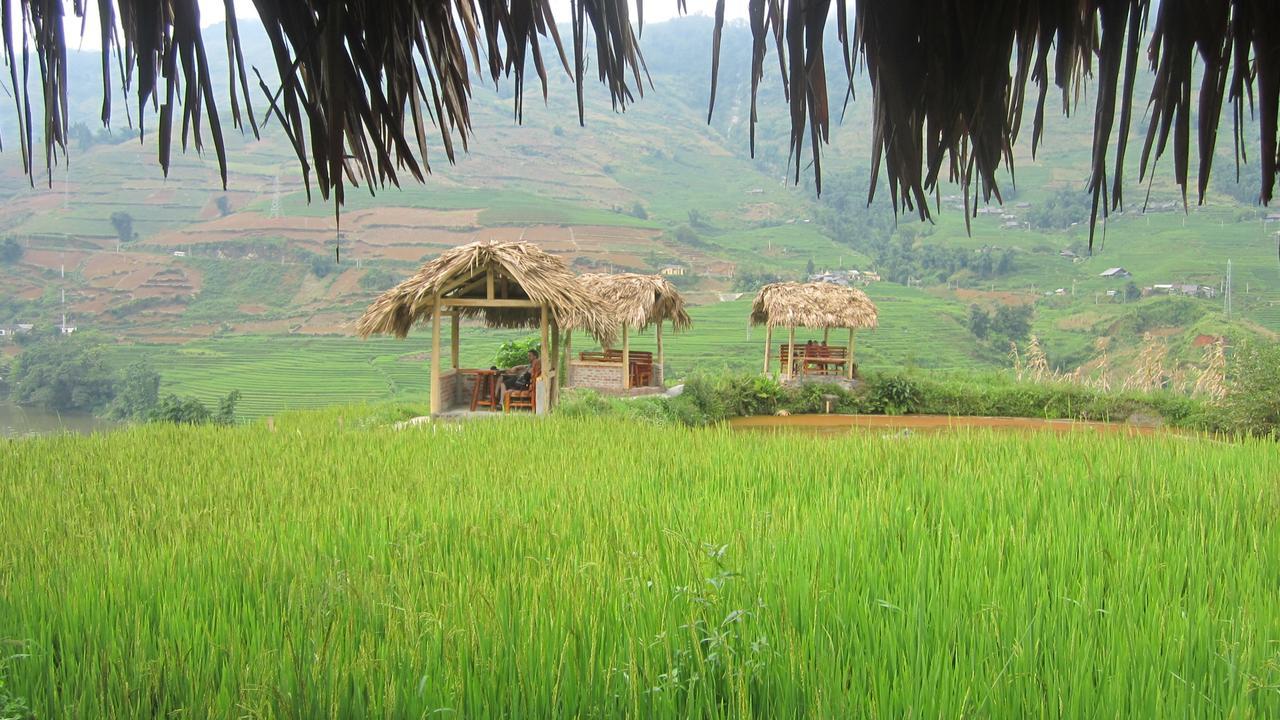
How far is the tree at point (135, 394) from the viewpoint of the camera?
32844mm

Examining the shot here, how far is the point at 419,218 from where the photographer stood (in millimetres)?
69438

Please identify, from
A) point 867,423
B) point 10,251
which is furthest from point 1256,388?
point 10,251

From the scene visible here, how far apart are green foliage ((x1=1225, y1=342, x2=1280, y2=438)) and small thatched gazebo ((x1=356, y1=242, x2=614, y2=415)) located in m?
8.53

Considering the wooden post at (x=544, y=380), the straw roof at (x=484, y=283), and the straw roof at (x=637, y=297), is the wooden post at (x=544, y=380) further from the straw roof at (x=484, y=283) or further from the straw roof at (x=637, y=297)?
the straw roof at (x=637, y=297)

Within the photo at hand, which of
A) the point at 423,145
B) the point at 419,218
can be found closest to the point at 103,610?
the point at 423,145

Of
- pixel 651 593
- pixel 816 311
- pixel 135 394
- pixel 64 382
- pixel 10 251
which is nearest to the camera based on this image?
pixel 651 593

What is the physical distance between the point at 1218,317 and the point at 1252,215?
29.8 m

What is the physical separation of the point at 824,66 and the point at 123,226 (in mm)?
70100

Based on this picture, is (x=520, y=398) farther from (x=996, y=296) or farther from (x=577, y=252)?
(x=577, y=252)

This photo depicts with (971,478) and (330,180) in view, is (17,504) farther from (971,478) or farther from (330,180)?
(971,478)

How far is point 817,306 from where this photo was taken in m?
→ 18.5

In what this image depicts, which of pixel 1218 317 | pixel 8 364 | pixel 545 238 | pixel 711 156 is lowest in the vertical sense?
pixel 8 364

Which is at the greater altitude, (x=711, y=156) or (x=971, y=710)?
(x=711, y=156)

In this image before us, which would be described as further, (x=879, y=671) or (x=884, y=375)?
(x=884, y=375)
